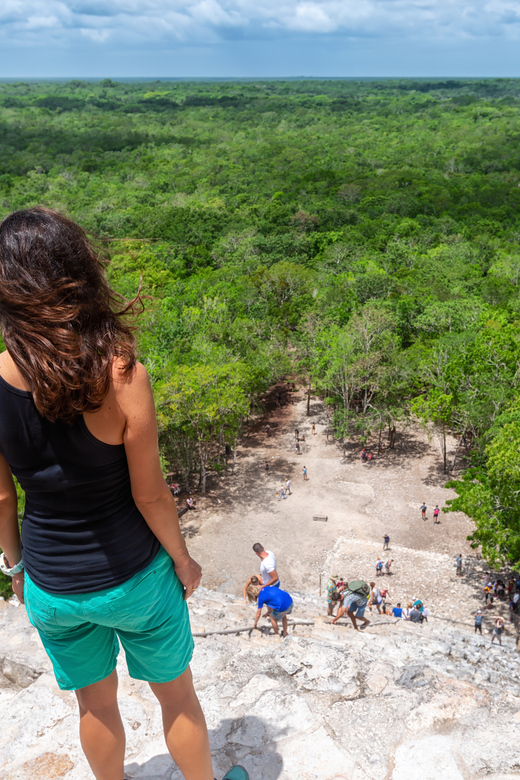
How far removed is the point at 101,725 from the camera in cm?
314

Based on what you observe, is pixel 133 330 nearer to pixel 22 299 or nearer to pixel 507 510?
pixel 22 299

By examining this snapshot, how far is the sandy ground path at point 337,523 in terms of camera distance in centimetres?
1891

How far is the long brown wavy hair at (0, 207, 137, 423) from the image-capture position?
A: 217cm

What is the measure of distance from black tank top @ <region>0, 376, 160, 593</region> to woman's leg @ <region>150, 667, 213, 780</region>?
0.88 metres

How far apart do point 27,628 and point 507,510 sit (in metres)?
12.5

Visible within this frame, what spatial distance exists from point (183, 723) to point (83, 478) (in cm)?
160

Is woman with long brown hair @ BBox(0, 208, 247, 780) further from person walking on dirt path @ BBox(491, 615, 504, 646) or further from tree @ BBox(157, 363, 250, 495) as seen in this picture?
tree @ BBox(157, 363, 250, 495)

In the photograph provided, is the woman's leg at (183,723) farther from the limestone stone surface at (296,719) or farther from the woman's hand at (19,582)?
the limestone stone surface at (296,719)

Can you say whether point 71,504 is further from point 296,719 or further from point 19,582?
point 296,719

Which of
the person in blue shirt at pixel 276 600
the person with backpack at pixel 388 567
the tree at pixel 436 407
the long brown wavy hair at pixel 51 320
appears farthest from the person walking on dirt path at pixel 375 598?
the long brown wavy hair at pixel 51 320

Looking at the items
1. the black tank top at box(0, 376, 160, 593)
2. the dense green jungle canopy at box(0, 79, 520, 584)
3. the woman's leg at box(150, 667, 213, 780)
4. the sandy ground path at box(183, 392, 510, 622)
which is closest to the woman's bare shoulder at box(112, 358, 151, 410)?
the black tank top at box(0, 376, 160, 593)

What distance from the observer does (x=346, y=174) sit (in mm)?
78125

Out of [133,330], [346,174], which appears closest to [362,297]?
[133,330]

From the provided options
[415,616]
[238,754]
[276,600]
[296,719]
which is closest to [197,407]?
[415,616]
